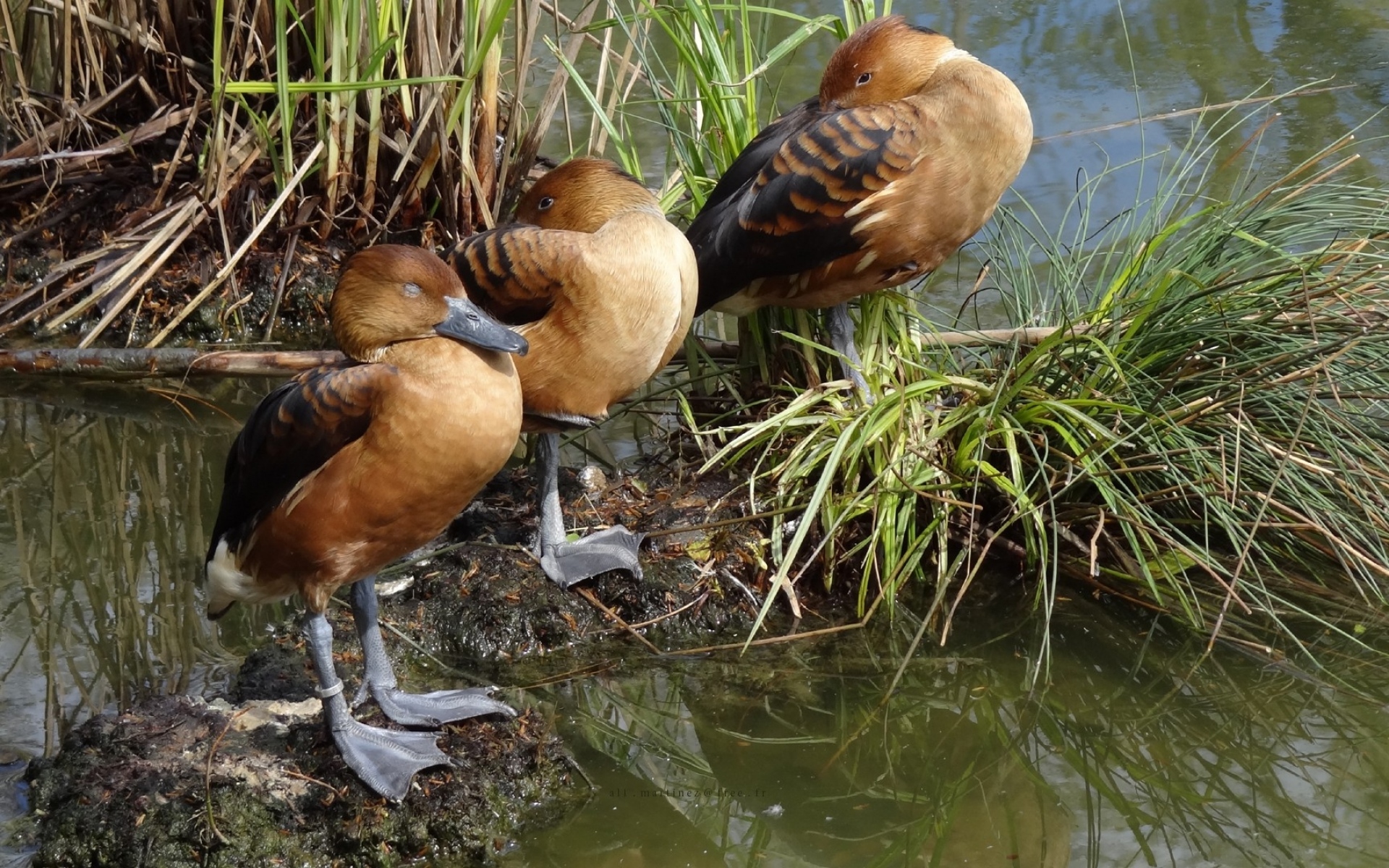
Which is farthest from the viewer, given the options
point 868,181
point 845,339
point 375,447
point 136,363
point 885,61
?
point 136,363

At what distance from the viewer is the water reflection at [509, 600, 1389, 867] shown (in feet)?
10.8

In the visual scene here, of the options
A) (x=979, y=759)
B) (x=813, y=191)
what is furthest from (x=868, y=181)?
(x=979, y=759)

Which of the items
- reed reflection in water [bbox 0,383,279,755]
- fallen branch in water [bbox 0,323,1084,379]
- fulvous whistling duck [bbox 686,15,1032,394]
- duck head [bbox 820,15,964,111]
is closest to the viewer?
reed reflection in water [bbox 0,383,279,755]

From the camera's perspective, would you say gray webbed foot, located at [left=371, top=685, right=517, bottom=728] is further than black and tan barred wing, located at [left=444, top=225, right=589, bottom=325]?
No

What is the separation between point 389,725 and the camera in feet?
11.7

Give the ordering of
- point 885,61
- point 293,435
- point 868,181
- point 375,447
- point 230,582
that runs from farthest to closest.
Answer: point 885,61, point 868,181, point 230,582, point 293,435, point 375,447

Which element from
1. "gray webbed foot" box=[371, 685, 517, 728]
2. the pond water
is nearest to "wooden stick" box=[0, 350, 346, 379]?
the pond water

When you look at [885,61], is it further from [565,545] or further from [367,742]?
[367,742]

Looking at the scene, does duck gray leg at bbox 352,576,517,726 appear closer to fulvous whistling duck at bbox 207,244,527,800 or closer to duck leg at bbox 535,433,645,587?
fulvous whistling duck at bbox 207,244,527,800

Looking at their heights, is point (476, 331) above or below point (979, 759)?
above

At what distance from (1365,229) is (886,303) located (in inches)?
63.5

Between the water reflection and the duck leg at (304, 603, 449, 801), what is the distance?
0.34 metres

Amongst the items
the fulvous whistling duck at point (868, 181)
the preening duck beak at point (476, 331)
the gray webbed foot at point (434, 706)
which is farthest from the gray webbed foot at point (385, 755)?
the fulvous whistling duck at point (868, 181)

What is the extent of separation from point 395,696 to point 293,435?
774 millimetres
